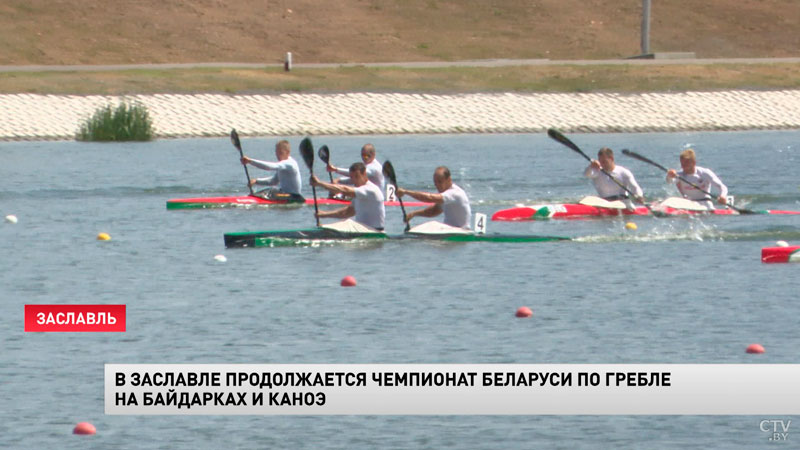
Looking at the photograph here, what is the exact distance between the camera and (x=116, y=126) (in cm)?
6003

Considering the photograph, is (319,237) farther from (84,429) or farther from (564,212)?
(84,429)

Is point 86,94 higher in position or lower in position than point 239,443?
higher

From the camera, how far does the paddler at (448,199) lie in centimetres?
2842

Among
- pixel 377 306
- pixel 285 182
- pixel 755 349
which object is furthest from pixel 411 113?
pixel 755 349

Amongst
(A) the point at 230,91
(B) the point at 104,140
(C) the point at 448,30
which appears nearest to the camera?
(B) the point at 104,140

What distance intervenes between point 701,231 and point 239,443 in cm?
1801

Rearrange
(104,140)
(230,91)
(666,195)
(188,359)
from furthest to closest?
(230,91) < (104,140) < (666,195) < (188,359)

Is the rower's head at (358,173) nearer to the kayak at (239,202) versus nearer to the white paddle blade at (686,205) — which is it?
the white paddle blade at (686,205)

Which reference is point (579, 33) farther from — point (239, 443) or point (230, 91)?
point (239, 443)

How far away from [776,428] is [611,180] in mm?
18293

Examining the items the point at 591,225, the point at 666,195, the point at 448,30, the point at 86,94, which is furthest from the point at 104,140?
the point at 448,30

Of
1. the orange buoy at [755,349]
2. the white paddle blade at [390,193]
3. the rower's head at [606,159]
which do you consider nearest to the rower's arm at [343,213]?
the white paddle blade at [390,193]

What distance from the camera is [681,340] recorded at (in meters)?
21.2

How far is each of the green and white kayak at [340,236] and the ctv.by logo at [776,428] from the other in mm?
12708
